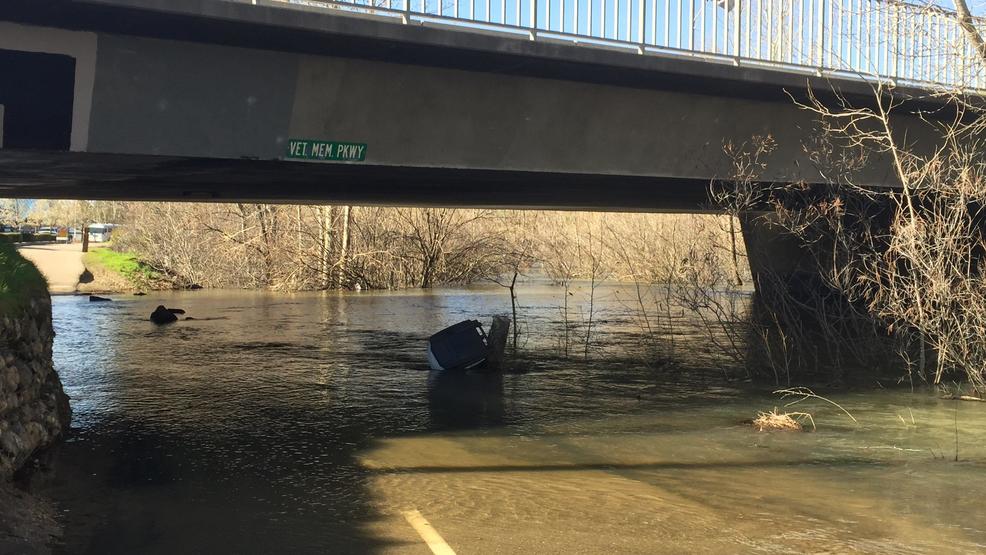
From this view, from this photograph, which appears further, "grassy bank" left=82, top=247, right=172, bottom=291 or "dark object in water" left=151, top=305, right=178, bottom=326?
"grassy bank" left=82, top=247, right=172, bottom=291

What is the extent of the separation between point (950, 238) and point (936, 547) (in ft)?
23.3

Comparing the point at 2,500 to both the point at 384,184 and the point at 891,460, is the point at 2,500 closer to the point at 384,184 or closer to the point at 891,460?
the point at 891,460

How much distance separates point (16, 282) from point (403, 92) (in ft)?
16.7

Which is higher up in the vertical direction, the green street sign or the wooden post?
the green street sign

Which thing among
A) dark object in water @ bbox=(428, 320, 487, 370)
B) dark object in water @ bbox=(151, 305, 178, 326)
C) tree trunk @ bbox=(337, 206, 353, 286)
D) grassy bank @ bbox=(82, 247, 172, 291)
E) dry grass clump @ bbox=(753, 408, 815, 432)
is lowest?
dry grass clump @ bbox=(753, 408, 815, 432)

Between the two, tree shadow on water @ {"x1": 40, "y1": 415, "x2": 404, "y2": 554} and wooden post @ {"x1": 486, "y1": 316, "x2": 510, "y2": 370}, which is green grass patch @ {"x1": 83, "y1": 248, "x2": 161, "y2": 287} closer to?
wooden post @ {"x1": 486, "y1": 316, "x2": 510, "y2": 370}

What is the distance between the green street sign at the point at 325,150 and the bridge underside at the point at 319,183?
40 cm

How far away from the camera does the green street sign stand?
1122cm

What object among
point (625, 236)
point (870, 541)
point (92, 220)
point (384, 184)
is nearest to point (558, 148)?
point (384, 184)

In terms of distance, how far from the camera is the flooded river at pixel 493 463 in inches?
274

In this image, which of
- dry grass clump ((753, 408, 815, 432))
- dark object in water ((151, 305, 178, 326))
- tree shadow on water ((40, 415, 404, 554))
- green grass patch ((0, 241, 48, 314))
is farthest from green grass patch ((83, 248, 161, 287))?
dry grass clump ((753, 408, 815, 432))

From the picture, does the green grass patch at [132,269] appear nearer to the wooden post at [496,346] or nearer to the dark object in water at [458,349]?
the dark object in water at [458,349]

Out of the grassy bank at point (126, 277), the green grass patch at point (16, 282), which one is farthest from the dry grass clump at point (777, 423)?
the grassy bank at point (126, 277)

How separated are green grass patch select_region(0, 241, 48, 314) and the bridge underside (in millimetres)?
1326
